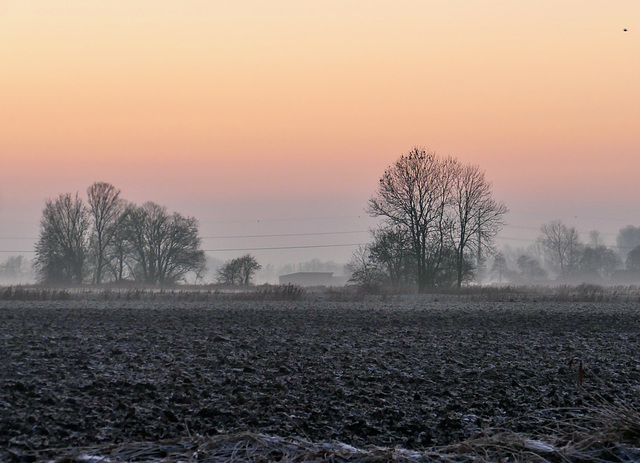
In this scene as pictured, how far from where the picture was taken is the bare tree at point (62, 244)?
74375 mm

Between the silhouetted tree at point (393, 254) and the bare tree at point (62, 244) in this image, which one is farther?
the bare tree at point (62, 244)

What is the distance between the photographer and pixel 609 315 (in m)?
21.5

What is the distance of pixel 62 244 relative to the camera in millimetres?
76250

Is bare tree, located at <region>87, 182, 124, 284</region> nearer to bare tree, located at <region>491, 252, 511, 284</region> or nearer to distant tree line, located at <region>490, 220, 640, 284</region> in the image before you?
distant tree line, located at <region>490, 220, 640, 284</region>

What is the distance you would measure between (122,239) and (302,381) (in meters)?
72.9

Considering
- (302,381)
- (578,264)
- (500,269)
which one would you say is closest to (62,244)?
(302,381)

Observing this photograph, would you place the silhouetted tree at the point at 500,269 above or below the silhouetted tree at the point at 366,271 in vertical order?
above

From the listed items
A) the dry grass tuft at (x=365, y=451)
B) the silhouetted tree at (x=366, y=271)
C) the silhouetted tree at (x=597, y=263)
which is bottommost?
the dry grass tuft at (x=365, y=451)

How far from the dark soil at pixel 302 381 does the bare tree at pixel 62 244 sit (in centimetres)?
6234

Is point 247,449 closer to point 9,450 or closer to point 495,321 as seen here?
point 9,450

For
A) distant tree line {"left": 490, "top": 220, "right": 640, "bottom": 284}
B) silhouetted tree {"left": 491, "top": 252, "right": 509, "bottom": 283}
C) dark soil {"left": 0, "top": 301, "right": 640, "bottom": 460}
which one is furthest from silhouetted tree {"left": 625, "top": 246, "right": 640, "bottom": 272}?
dark soil {"left": 0, "top": 301, "right": 640, "bottom": 460}

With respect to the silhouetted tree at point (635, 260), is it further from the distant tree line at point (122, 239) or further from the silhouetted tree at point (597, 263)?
the distant tree line at point (122, 239)

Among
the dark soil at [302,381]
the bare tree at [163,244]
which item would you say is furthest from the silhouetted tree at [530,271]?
the dark soil at [302,381]

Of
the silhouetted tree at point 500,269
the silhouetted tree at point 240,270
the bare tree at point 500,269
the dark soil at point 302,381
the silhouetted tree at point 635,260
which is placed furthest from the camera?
the silhouetted tree at point 500,269
